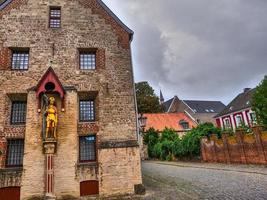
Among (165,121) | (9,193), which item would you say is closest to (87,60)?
(9,193)

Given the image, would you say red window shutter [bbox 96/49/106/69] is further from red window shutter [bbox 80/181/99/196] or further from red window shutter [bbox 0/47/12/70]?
red window shutter [bbox 80/181/99/196]

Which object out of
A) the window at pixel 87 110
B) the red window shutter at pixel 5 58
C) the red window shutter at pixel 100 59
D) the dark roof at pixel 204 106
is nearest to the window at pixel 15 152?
the window at pixel 87 110

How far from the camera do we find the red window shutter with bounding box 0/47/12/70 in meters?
11.7

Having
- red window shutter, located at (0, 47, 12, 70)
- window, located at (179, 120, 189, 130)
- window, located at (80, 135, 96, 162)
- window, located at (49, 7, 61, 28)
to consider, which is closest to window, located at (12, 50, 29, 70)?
red window shutter, located at (0, 47, 12, 70)

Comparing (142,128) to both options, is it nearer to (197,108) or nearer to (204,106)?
(197,108)

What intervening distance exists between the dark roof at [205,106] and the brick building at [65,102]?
47.8 metres

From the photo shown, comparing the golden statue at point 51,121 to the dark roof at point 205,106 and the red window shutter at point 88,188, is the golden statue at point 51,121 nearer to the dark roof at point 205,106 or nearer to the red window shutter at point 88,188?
the red window shutter at point 88,188

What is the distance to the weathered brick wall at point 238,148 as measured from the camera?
59.1 feet

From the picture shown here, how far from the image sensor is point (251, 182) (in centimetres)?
1165

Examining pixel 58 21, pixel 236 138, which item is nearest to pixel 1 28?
pixel 58 21

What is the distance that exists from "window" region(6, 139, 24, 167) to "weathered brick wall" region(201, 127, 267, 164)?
15.9m

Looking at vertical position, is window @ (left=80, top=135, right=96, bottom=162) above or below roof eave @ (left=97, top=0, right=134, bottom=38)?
below

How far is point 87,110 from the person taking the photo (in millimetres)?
12344

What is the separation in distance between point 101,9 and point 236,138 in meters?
14.9
